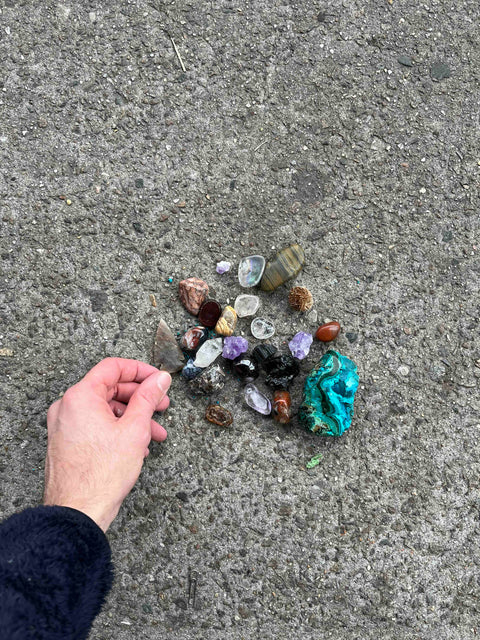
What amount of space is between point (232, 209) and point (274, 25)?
949 mm

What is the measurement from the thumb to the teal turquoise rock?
0.64 metres

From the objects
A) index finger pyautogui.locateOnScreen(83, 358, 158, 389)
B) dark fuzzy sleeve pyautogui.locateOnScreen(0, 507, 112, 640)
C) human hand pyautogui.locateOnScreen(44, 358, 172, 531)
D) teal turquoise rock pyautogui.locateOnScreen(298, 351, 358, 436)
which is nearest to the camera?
dark fuzzy sleeve pyautogui.locateOnScreen(0, 507, 112, 640)

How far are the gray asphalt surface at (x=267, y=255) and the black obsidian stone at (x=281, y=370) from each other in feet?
0.39

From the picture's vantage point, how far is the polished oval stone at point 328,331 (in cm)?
217

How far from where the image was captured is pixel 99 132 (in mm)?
2271

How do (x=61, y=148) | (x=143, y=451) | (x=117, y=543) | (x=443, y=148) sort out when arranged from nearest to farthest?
(x=143, y=451)
(x=117, y=543)
(x=61, y=148)
(x=443, y=148)

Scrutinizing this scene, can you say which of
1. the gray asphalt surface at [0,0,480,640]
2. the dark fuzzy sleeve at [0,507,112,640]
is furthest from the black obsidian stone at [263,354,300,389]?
the dark fuzzy sleeve at [0,507,112,640]

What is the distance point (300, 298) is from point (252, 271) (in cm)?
26

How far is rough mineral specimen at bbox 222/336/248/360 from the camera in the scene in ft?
7.04

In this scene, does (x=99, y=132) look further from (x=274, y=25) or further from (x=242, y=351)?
(x=242, y=351)

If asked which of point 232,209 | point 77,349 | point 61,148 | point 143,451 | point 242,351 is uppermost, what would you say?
point 232,209

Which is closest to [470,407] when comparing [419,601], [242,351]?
[419,601]

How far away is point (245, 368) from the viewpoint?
212 cm

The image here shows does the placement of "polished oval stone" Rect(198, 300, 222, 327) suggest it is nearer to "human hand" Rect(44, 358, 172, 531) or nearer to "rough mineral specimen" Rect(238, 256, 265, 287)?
"rough mineral specimen" Rect(238, 256, 265, 287)
